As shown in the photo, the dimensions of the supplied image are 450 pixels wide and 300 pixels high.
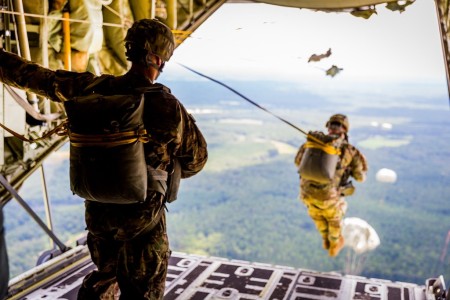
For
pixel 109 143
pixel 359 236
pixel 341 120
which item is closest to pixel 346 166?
pixel 341 120

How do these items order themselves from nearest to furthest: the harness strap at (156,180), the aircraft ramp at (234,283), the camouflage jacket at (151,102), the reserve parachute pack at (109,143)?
the reserve parachute pack at (109,143), the camouflage jacket at (151,102), the harness strap at (156,180), the aircraft ramp at (234,283)

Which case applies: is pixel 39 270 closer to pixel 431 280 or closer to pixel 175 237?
pixel 431 280

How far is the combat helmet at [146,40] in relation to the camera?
7.46ft

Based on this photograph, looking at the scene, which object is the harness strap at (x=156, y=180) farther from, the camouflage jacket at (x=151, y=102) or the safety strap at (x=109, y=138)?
the safety strap at (x=109, y=138)

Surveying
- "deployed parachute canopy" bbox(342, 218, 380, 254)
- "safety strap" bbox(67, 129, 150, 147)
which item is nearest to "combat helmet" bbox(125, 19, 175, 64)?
"safety strap" bbox(67, 129, 150, 147)

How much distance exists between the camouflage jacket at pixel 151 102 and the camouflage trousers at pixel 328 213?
126 inches

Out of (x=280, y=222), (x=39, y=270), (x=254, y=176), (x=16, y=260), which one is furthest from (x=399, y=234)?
(x=39, y=270)

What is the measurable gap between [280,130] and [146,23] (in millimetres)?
31661

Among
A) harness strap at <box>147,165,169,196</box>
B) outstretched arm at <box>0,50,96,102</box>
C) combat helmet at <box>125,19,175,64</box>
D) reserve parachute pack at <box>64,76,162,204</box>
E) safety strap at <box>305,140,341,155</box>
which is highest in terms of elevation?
combat helmet at <box>125,19,175,64</box>

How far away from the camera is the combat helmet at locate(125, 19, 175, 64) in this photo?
227 centimetres

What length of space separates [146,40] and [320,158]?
124 inches

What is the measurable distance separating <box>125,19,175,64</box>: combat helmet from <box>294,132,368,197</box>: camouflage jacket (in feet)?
11.2

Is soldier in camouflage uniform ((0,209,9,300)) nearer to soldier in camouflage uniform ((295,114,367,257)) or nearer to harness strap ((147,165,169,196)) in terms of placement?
harness strap ((147,165,169,196))

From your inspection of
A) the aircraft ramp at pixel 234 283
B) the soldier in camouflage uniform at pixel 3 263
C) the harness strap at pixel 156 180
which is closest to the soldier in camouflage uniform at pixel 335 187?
the aircraft ramp at pixel 234 283
